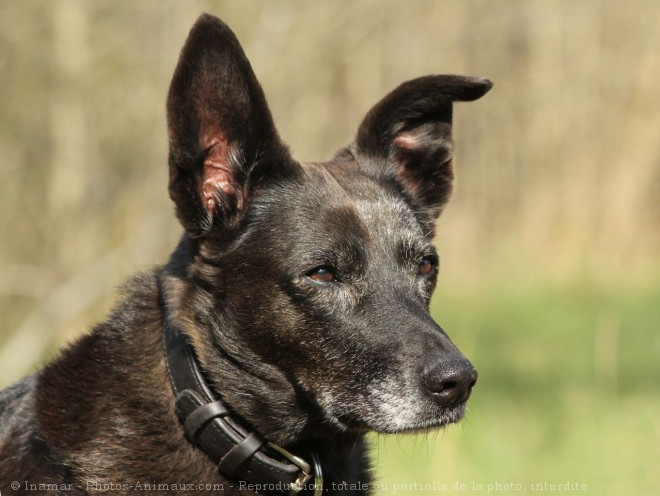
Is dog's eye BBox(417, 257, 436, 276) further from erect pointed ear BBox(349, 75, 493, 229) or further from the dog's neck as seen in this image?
the dog's neck

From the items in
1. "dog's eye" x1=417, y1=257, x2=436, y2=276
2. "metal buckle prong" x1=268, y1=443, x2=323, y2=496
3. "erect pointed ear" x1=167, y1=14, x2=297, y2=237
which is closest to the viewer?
"erect pointed ear" x1=167, y1=14, x2=297, y2=237

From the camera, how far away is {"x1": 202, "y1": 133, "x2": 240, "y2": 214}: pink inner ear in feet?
13.4

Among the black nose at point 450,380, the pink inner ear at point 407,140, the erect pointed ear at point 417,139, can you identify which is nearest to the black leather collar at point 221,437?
the black nose at point 450,380

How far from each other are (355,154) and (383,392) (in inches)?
58.6

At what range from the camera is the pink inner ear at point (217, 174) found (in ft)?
13.4

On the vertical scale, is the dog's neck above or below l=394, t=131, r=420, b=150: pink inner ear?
below

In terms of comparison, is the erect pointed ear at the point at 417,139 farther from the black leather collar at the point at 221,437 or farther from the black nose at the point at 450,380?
the black leather collar at the point at 221,437

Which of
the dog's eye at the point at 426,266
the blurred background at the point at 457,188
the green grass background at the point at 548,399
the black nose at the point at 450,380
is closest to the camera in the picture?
the black nose at the point at 450,380

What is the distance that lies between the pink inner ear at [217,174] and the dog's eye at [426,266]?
0.88m

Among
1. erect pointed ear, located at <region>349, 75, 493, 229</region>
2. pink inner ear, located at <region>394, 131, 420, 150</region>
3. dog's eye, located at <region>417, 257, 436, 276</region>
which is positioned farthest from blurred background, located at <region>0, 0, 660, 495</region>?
dog's eye, located at <region>417, 257, 436, 276</region>

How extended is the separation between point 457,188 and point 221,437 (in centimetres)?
647

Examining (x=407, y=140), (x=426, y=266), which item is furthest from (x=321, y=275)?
(x=407, y=140)

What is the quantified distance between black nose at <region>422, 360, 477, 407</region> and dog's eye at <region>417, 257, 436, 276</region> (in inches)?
26.3

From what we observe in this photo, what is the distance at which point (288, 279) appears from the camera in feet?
12.9
